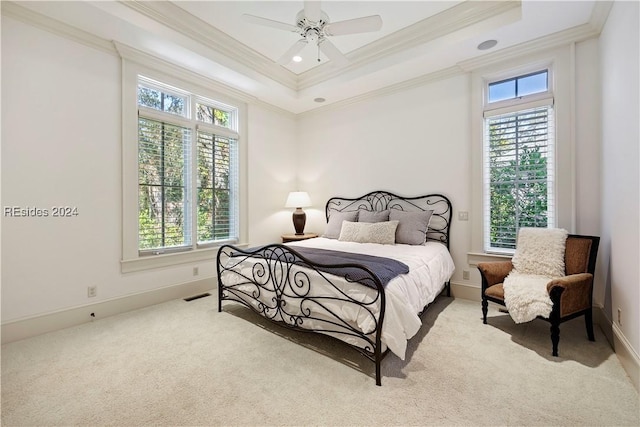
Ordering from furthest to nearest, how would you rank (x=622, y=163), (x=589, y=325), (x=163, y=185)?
(x=163, y=185) → (x=589, y=325) → (x=622, y=163)

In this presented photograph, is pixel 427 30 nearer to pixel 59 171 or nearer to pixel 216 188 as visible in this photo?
pixel 216 188

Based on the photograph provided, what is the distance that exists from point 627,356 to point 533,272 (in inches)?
35.0

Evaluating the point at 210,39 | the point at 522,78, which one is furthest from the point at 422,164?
the point at 210,39

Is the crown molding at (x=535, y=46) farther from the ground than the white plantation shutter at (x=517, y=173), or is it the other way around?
the crown molding at (x=535, y=46)

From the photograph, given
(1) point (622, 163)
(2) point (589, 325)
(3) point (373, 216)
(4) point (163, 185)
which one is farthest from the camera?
(3) point (373, 216)

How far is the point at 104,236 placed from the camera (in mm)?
3029

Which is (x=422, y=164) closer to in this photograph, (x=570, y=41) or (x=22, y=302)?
(x=570, y=41)

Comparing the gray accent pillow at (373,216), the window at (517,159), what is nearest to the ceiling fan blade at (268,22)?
the gray accent pillow at (373,216)

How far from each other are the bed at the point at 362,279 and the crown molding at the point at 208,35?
2475 mm

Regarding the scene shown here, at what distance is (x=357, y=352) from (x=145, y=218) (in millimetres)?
2872

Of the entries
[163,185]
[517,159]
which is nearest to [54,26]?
[163,185]

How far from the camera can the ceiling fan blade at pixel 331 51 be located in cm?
272

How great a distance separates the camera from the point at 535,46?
3.08m

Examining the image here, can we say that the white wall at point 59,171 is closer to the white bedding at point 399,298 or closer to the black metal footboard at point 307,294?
the black metal footboard at point 307,294
